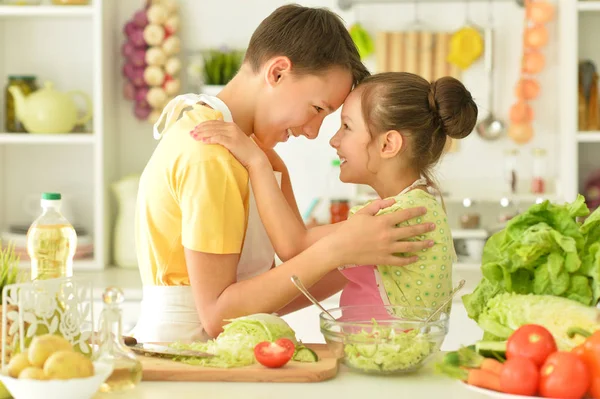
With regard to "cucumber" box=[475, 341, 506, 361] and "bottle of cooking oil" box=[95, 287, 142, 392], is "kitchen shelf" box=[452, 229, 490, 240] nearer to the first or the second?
"cucumber" box=[475, 341, 506, 361]

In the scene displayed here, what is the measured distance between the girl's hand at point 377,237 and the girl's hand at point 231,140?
204mm

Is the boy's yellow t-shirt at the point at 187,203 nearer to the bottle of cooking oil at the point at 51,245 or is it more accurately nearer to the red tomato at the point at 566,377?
the bottle of cooking oil at the point at 51,245

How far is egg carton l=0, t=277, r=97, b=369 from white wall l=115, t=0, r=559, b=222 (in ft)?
7.51

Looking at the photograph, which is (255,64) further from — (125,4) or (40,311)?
(125,4)

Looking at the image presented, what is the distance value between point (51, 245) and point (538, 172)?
2.12 m

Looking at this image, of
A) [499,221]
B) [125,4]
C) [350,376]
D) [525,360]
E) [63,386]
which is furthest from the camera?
[125,4]

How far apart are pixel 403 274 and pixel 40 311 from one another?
73 cm

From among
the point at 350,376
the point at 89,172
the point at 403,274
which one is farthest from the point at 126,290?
the point at 350,376

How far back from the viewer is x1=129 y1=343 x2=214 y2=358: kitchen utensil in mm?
1307

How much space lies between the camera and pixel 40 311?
1172mm

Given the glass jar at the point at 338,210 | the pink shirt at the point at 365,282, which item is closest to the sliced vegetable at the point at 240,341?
the pink shirt at the point at 365,282

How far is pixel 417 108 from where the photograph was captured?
1.79m

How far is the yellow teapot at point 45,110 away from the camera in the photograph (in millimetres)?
3293

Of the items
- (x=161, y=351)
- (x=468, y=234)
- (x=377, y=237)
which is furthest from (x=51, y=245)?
(x=468, y=234)
